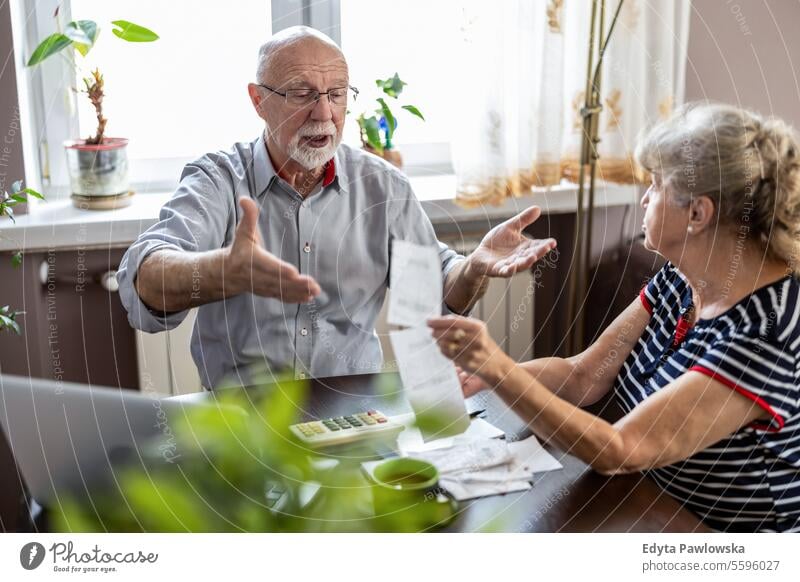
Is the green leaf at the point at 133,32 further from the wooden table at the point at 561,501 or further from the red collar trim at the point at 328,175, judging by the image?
the wooden table at the point at 561,501

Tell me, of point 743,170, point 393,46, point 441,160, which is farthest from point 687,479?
point 393,46

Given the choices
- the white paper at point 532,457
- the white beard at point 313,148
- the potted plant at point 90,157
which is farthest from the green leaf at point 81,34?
the white paper at point 532,457

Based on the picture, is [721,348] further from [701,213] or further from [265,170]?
[265,170]

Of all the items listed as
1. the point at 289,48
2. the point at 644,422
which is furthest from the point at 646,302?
the point at 289,48

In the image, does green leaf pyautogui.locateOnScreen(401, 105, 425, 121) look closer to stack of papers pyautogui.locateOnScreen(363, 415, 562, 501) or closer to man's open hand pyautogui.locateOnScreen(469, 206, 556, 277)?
man's open hand pyautogui.locateOnScreen(469, 206, 556, 277)

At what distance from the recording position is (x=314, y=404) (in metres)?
1.01

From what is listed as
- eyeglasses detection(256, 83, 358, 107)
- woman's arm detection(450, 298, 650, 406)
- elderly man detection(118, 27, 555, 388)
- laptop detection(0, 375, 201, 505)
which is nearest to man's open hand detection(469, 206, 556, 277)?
elderly man detection(118, 27, 555, 388)

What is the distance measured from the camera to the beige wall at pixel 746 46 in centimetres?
107

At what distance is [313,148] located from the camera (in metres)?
0.92

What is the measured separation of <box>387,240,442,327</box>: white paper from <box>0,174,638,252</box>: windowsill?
2.3 inches

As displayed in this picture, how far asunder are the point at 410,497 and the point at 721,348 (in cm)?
34

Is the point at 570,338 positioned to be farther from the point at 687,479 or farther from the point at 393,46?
the point at 393,46

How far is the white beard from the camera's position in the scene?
0.90m

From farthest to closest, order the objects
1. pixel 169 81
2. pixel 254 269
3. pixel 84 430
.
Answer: pixel 169 81 < pixel 84 430 < pixel 254 269
